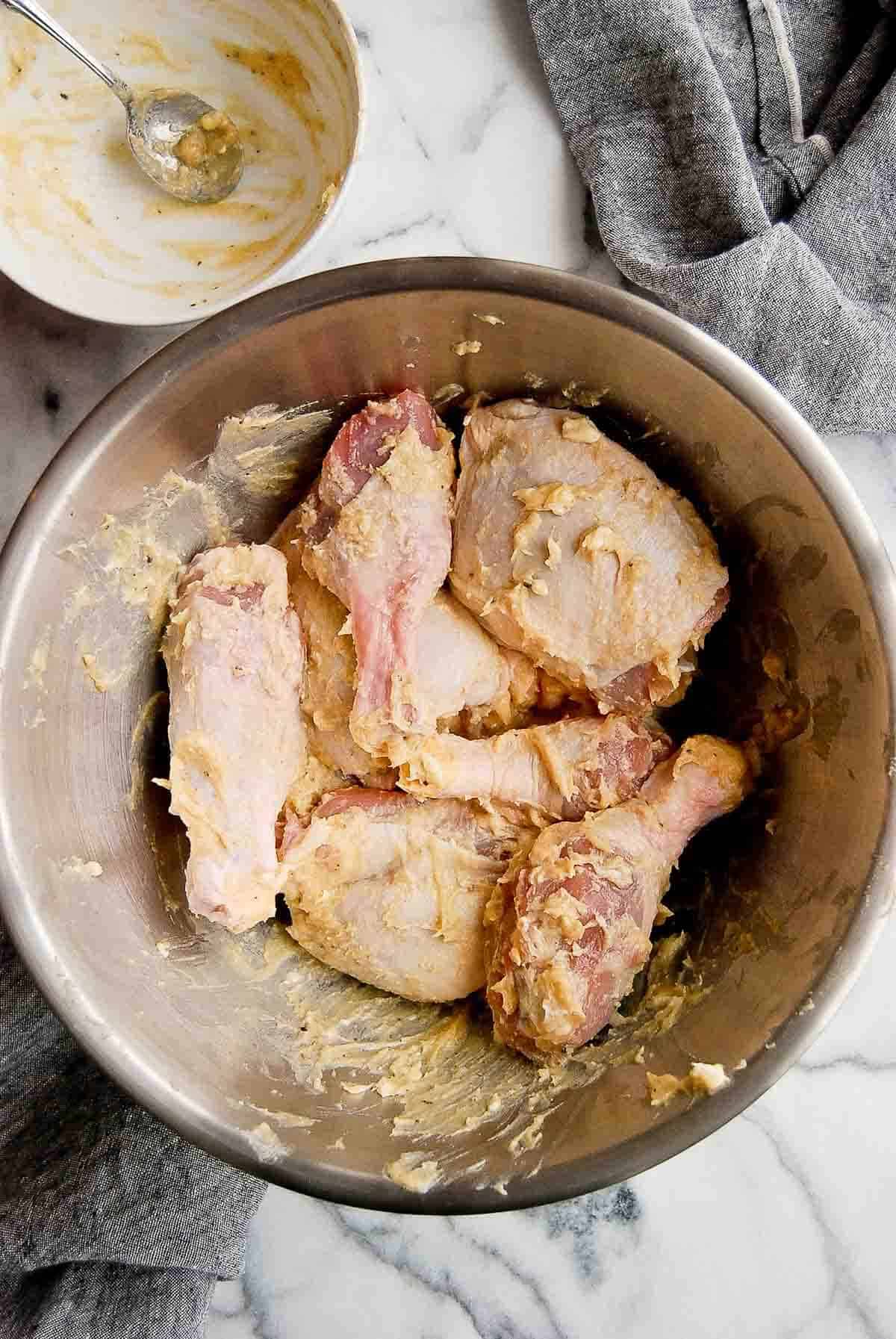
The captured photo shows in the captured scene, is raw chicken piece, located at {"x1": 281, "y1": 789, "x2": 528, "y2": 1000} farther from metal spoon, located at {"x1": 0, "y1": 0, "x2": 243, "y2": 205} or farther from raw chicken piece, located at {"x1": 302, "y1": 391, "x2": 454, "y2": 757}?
metal spoon, located at {"x1": 0, "y1": 0, "x2": 243, "y2": 205}

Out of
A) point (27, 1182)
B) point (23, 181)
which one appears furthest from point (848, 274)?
point (27, 1182)

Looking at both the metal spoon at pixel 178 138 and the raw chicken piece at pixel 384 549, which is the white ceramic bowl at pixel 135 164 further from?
the raw chicken piece at pixel 384 549

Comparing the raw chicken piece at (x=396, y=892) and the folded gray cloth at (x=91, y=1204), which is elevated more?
the raw chicken piece at (x=396, y=892)

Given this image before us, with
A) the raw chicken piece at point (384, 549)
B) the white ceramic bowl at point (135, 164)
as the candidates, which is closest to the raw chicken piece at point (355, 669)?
the raw chicken piece at point (384, 549)

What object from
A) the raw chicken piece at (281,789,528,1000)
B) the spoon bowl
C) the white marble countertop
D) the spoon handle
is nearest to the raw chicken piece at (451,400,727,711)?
the raw chicken piece at (281,789,528,1000)

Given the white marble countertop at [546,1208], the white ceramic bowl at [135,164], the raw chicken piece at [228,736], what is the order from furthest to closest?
the white marble countertop at [546,1208] → the white ceramic bowl at [135,164] → the raw chicken piece at [228,736]

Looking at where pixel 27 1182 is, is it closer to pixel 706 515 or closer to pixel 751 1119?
pixel 751 1119

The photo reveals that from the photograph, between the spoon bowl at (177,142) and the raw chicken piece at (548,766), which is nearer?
the raw chicken piece at (548,766)
